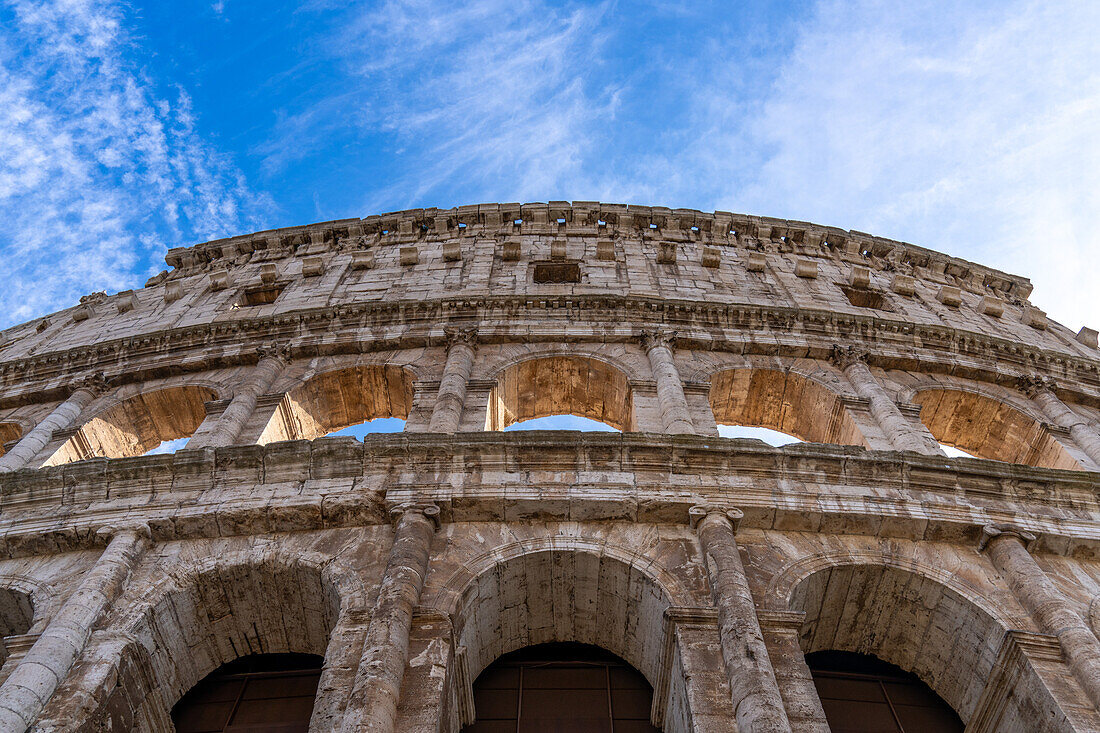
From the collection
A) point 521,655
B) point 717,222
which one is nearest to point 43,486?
point 521,655

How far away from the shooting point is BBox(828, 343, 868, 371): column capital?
16333 mm

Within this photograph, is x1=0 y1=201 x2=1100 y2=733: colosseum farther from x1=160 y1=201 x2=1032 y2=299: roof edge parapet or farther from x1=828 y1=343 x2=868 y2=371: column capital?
x1=160 y1=201 x2=1032 y2=299: roof edge parapet

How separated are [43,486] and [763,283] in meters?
15.0

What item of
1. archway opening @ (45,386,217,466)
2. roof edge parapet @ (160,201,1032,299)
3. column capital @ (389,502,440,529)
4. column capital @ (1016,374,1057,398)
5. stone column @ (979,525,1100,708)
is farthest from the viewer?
roof edge parapet @ (160,201,1032,299)

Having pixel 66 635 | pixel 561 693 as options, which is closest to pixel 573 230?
pixel 561 693

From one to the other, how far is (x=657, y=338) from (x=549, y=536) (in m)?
6.55

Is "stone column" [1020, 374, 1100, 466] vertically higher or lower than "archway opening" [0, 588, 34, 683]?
higher

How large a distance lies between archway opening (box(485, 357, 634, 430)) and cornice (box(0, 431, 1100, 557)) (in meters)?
4.18

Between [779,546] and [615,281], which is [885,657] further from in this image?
[615,281]

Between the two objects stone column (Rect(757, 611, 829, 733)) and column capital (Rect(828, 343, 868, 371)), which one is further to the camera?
column capital (Rect(828, 343, 868, 371))

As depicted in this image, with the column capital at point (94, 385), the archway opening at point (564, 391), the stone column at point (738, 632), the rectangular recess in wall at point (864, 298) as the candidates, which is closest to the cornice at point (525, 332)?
the column capital at point (94, 385)

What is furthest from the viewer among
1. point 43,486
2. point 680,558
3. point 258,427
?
point 258,427

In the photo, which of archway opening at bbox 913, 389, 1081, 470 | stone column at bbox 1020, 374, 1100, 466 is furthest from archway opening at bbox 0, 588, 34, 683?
stone column at bbox 1020, 374, 1100, 466

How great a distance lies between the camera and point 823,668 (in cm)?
1068
